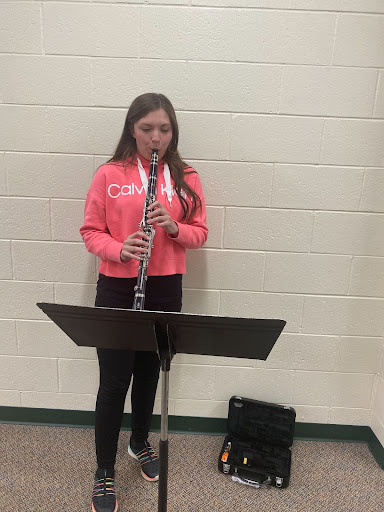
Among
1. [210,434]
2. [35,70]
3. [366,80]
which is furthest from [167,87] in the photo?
[210,434]

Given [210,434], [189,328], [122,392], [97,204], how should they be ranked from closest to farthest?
[189,328]
[97,204]
[122,392]
[210,434]

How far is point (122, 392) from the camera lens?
5.21 feet

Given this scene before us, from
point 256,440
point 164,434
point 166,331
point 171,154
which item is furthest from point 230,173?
point 256,440

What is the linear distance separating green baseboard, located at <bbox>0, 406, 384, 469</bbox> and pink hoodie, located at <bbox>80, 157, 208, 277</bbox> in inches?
36.1

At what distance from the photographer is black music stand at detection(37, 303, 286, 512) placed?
3.40ft

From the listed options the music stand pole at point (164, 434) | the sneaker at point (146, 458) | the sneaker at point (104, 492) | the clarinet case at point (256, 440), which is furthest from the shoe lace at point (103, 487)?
the clarinet case at point (256, 440)

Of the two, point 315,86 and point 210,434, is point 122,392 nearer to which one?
point 210,434

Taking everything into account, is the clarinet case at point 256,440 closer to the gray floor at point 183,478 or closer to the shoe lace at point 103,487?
the gray floor at point 183,478

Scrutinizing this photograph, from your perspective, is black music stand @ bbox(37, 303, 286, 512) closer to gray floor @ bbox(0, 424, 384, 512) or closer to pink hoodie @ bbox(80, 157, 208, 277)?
pink hoodie @ bbox(80, 157, 208, 277)

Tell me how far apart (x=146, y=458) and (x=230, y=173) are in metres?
1.29

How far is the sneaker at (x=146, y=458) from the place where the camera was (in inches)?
68.8

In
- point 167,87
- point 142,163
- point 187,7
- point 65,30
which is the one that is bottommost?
point 142,163

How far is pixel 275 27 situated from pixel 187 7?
351 mm

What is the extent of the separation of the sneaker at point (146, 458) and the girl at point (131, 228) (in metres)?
0.17
